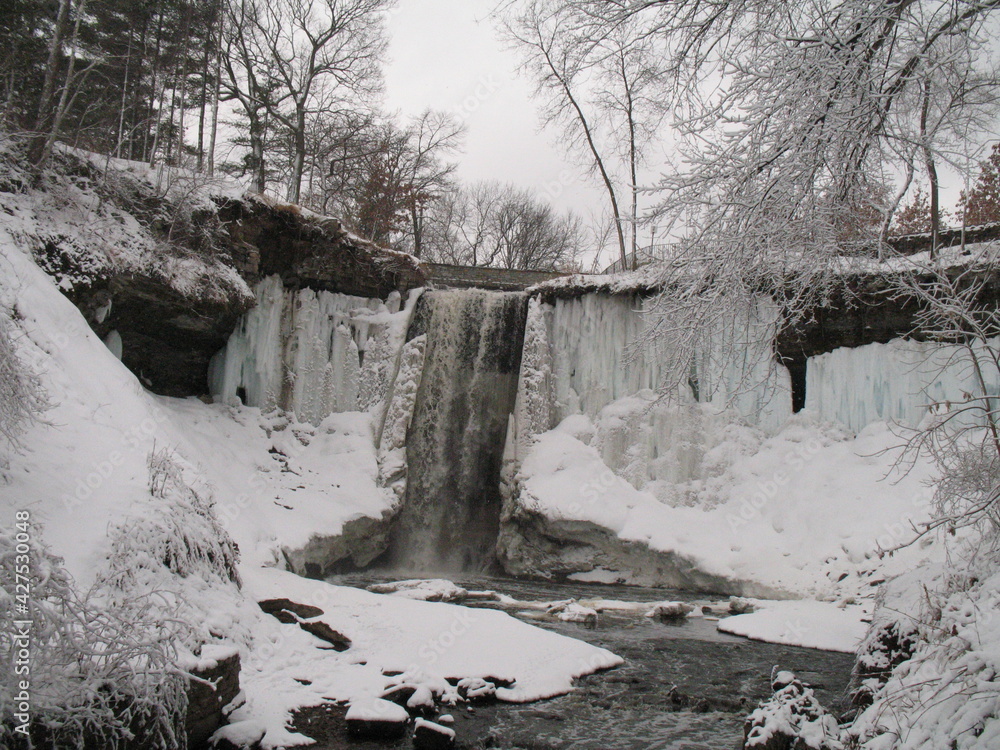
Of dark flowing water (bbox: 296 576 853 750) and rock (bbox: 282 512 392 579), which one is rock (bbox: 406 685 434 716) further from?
rock (bbox: 282 512 392 579)

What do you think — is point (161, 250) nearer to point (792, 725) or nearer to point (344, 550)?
point (344, 550)

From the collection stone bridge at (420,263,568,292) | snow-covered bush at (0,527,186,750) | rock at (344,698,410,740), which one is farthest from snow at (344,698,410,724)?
stone bridge at (420,263,568,292)

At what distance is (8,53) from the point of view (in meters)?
13.6

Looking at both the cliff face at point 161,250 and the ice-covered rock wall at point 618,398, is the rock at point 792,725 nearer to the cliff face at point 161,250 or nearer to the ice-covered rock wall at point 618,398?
the ice-covered rock wall at point 618,398

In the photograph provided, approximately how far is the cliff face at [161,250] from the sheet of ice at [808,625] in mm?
9402

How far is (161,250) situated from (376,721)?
29.0ft

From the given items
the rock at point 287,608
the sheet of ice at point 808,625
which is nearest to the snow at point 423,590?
the rock at point 287,608

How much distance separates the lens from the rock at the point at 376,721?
488 centimetres

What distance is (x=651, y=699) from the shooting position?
602cm

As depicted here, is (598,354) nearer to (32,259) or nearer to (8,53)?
(32,259)

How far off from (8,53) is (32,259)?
763 centimetres

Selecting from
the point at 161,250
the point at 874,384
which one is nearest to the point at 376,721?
the point at 161,250

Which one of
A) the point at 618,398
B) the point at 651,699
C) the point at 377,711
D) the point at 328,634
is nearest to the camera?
the point at 377,711

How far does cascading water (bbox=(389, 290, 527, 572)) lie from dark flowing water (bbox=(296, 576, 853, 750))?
4.92 meters
